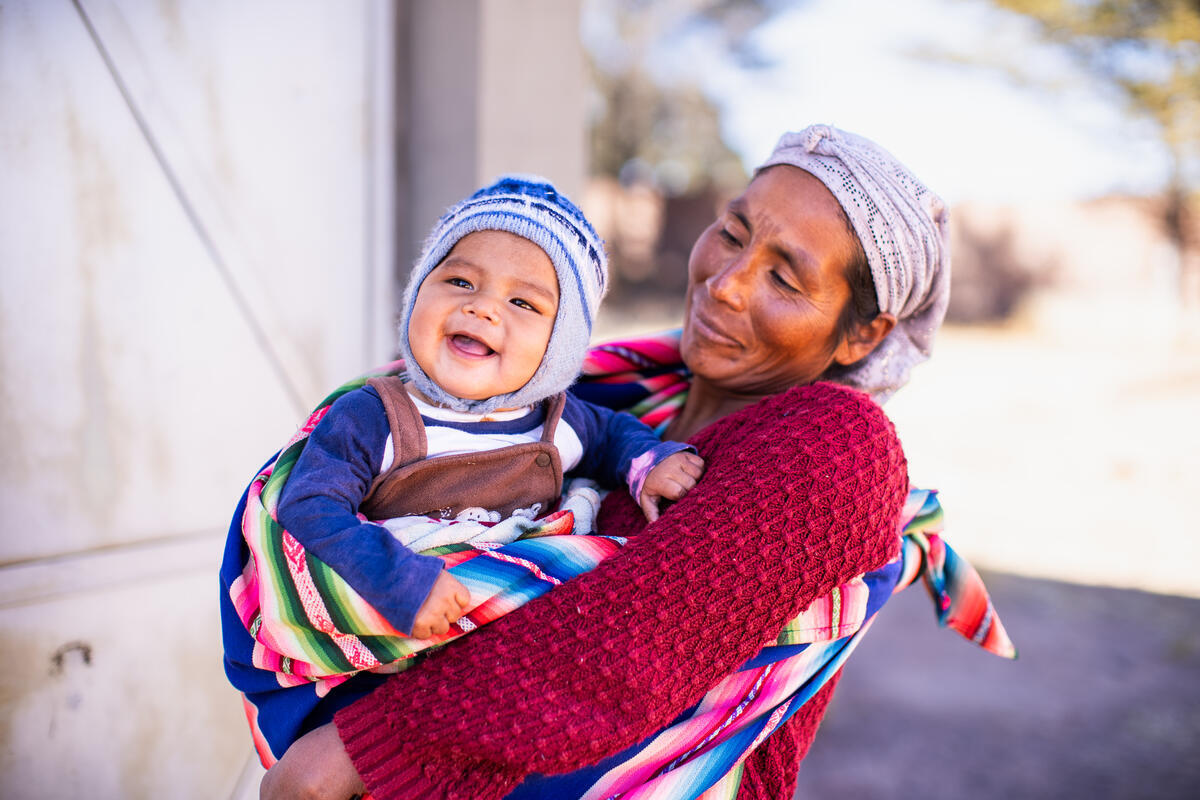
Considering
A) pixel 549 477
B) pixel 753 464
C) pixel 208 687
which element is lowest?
pixel 208 687

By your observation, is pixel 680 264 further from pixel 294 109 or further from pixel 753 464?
pixel 753 464

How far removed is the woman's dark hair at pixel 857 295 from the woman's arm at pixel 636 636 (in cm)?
56

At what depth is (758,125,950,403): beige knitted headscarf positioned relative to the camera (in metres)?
1.86

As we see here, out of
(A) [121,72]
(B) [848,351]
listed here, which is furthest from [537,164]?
(B) [848,351]

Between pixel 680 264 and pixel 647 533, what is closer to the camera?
pixel 647 533

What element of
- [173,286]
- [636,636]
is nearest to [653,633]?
[636,636]

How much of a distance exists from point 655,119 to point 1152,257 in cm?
1322

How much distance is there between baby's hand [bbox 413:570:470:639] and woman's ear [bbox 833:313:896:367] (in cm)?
112

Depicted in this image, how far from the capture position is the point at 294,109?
10.6 feet

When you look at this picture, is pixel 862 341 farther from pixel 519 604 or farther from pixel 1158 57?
pixel 1158 57

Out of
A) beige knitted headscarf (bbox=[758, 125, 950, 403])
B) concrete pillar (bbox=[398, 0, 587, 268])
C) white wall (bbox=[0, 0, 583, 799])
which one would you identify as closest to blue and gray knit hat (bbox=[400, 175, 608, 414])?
beige knitted headscarf (bbox=[758, 125, 950, 403])

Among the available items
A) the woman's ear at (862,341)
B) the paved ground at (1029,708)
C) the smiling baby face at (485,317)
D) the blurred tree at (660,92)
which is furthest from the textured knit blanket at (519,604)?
the blurred tree at (660,92)

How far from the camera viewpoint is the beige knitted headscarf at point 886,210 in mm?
1859

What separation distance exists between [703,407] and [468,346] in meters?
0.73
